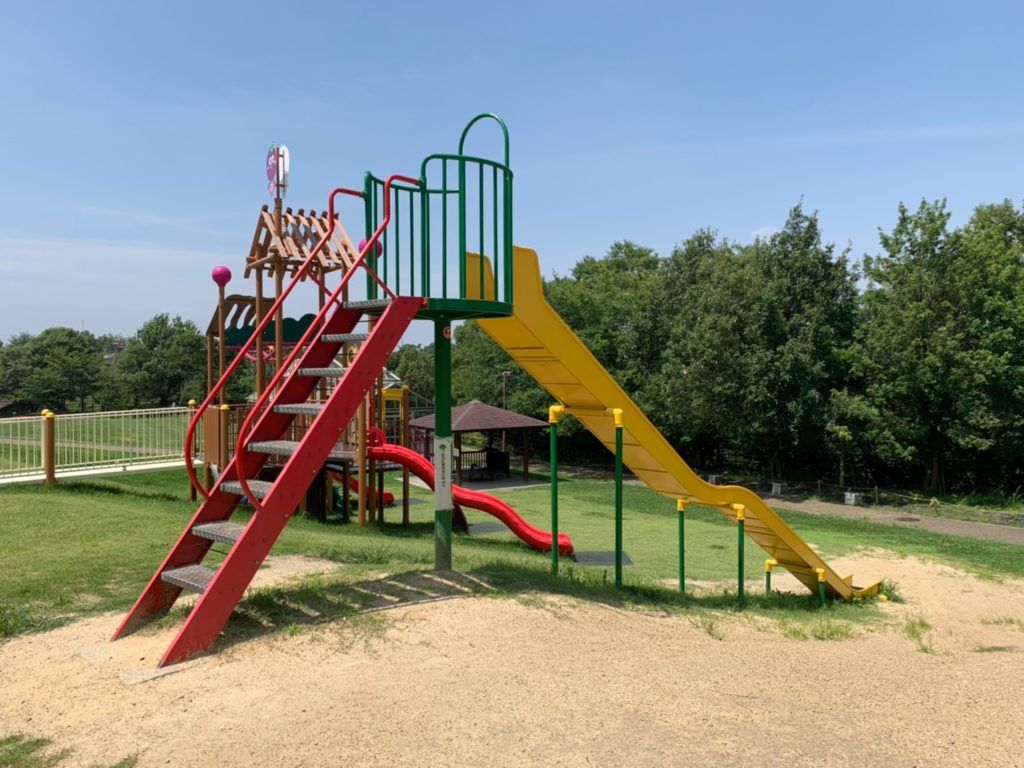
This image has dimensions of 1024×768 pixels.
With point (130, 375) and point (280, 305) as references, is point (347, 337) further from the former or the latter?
point (130, 375)

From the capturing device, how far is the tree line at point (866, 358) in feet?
80.4

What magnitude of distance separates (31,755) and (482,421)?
23.1m

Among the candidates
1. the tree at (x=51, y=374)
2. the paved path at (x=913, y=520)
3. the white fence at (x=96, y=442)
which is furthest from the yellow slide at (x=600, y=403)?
the tree at (x=51, y=374)

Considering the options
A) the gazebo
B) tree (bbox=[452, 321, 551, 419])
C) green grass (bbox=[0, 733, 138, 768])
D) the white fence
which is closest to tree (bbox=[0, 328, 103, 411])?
tree (bbox=[452, 321, 551, 419])

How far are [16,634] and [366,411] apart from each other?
26.3ft

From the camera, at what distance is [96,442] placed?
566 inches

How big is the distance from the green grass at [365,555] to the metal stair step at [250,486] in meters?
0.88

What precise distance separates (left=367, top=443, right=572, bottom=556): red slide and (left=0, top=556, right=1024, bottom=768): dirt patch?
22.8 feet

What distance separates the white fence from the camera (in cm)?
1359

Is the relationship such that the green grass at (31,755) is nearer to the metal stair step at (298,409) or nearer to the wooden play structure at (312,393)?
the metal stair step at (298,409)

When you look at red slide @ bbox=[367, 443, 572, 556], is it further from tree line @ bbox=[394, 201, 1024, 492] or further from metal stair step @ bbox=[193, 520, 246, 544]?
tree line @ bbox=[394, 201, 1024, 492]

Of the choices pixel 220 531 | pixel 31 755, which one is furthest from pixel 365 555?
pixel 31 755

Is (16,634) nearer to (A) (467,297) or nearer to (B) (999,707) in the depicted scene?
(A) (467,297)

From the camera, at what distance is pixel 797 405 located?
25641 mm
